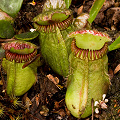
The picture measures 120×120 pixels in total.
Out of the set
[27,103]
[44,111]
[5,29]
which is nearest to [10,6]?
[5,29]

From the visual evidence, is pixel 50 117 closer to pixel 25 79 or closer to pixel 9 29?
pixel 25 79

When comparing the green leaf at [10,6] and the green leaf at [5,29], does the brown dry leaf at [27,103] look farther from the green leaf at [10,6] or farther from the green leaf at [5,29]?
the green leaf at [10,6]

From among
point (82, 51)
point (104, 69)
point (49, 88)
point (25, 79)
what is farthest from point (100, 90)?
point (25, 79)

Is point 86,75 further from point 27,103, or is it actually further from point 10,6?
point 10,6

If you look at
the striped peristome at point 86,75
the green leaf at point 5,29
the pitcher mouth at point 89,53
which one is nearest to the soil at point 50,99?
the striped peristome at point 86,75

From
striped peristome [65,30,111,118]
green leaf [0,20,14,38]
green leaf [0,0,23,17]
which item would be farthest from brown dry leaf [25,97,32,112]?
green leaf [0,0,23,17]

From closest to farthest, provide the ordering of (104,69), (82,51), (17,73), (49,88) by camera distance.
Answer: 1. (82,51)
2. (104,69)
3. (17,73)
4. (49,88)

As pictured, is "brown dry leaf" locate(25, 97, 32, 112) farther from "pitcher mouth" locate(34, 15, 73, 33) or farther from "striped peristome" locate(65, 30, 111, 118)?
"pitcher mouth" locate(34, 15, 73, 33)
